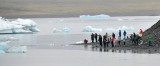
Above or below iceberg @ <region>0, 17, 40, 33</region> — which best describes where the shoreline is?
above

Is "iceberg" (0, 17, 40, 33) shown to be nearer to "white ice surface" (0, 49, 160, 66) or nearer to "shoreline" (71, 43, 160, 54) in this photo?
"shoreline" (71, 43, 160, 54)

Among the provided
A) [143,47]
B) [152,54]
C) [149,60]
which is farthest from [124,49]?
[149,60]

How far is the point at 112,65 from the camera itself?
30125 millimetres

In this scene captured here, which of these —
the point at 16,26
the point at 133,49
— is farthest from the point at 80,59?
the point at 16,26

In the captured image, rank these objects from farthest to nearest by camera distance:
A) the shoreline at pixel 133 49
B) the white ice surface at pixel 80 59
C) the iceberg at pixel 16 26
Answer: the iceberg at pixel 16 26 < the shoreline at pixel 133 49 < the white ice surface at pixel 80 59

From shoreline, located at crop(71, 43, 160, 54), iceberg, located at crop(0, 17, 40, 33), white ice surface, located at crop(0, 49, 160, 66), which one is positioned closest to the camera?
white ice surface, located at crop(0, 49, 160, 66)

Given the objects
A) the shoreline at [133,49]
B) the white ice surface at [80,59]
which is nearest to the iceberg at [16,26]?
the shoreline at [133,49]

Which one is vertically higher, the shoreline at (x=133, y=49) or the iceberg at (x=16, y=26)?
the shoreline at (x=133, y=49)

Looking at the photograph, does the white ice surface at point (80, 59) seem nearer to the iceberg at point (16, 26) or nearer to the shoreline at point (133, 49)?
the shoreline at point (133, 49)

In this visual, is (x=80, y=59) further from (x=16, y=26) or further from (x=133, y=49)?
(x=16, y=26)

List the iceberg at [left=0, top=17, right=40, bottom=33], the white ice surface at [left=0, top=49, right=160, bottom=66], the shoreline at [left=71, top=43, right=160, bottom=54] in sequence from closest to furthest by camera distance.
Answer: the white ice surface at [left=0, top=49, right=160, bottom=66], the shoreline at [left=71, top=43, right=160, bottom=54], the iceberg at [left=0, top=17, right=40, bottom=33]

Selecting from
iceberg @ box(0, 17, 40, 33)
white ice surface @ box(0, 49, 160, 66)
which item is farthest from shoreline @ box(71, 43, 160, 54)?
iceberg @ box(0, 17, 40, 33)

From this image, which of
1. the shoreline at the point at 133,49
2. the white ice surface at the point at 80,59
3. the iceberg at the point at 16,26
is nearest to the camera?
the white ice surface at the point at 80,59

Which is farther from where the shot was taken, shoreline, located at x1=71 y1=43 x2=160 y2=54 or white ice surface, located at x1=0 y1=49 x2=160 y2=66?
shoreline, located at x1=71 y1=43 x2=160 y2=54
